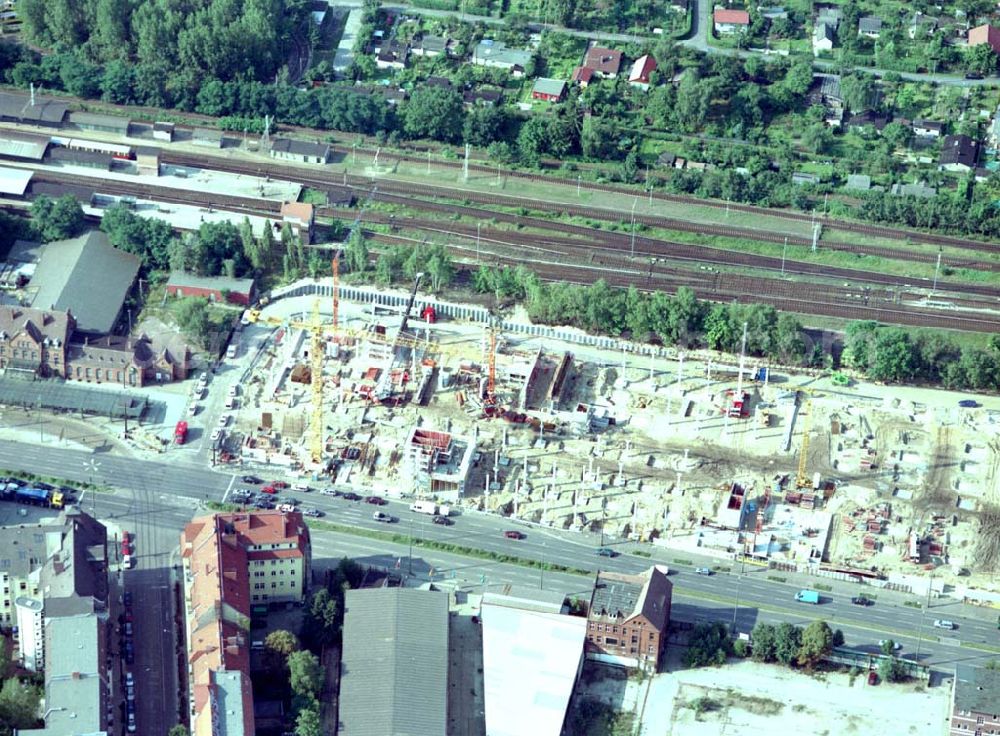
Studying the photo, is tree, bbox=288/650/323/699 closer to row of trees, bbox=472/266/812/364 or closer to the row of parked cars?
the row of parked cars

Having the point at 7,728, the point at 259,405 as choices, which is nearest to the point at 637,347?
the point at 259,405

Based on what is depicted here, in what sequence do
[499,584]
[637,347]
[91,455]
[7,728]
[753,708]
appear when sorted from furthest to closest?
[637,347]
[91,455]
[499,584]
[753,708]
[7,728]

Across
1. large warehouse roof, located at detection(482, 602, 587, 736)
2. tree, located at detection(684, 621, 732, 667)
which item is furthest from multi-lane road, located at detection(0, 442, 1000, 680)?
large warehouse roof, located at detection(482, 602, 587, 736)

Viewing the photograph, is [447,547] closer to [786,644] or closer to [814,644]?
[786,644]

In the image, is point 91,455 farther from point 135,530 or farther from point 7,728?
point 7,728

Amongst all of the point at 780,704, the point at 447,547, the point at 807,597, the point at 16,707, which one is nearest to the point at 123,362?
the point at 447,547

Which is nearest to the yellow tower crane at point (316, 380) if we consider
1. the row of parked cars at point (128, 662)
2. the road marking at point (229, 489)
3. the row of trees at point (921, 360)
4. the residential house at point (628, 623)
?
the road marking at point (229, 489)

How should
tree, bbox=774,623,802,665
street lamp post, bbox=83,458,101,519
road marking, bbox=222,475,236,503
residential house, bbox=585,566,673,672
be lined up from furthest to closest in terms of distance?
road marking, bbox=222,475,236,503
street lamp post, bbox=83,458,101,519
tree, bbox=774,623,802,665
residential house, bbox=585,566,673,672
